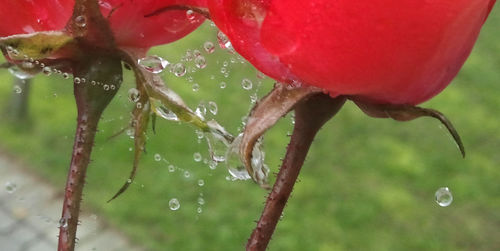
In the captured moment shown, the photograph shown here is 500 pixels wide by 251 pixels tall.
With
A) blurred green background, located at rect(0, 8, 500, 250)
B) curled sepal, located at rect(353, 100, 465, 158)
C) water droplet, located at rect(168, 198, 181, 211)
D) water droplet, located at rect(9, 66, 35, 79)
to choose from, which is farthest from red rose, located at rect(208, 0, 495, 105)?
blurred green background, located at rect(0, 8, 500, 250)

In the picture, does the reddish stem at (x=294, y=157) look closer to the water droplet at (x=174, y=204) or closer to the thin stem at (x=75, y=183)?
the thin stem at (x=75, y=183)

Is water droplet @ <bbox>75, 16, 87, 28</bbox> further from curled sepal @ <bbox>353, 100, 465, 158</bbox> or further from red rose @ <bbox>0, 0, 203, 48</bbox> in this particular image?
curled sepal @ <bbox>353, 100, 465, 158</bbox>

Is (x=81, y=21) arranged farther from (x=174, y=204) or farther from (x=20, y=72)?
(x=174, y=204)

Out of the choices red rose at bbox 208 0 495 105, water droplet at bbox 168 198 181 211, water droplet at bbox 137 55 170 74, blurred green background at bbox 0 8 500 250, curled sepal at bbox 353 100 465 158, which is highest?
red rose at bbox 208 0 495 105

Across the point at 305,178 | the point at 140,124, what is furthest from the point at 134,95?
the point at 305,178

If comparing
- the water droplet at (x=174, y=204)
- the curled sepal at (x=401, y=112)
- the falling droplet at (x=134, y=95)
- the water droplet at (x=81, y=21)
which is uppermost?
the water droplet at (x=81, y=21)

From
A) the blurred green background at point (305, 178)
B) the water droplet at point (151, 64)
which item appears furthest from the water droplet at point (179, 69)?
the blurred green background at point (305, 178)
